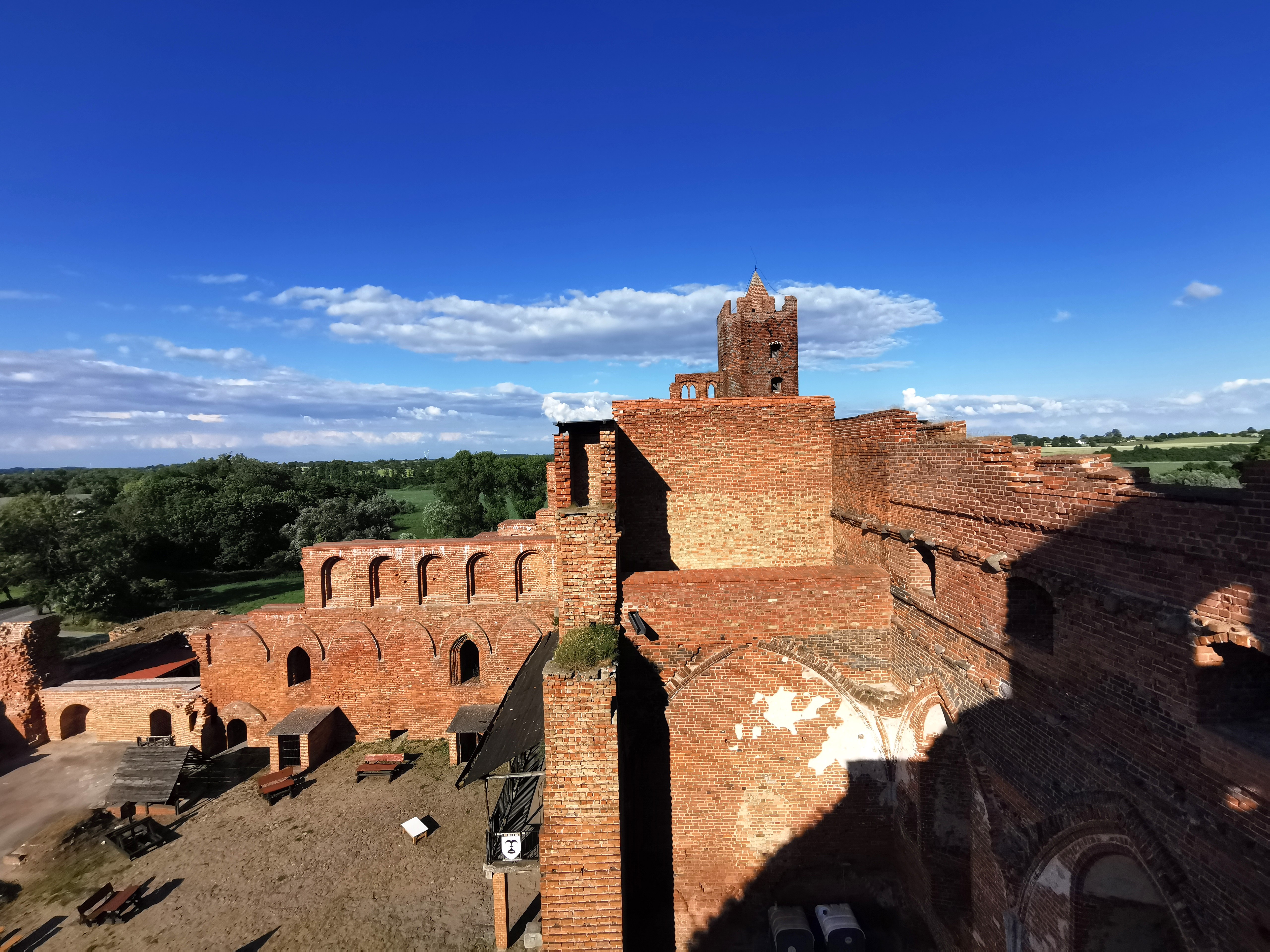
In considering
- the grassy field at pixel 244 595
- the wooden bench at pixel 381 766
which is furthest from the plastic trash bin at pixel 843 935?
the grassy field at pixel 244 595

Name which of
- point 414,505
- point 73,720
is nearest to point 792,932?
point 73,720

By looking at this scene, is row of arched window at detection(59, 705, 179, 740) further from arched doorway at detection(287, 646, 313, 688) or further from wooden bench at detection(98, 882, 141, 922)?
wooden bench at detection(98, 882, 141, 922)

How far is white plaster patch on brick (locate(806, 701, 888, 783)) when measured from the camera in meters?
7.92

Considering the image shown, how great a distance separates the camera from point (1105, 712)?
4.56 metres

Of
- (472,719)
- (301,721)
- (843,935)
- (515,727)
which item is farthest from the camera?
(301,721)

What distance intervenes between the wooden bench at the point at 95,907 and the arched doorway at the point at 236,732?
614cm

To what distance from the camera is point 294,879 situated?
11477 millimetres

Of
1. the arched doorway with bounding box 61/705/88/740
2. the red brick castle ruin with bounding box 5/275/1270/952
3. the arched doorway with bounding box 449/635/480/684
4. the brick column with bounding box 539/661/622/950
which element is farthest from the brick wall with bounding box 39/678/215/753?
the red brick castle ruin with bounding box 5/275/1270/952

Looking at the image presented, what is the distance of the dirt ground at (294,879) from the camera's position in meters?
10.1

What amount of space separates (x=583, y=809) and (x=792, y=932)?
152 inches

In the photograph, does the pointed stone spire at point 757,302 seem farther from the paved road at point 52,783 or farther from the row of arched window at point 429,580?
the paved road at point 52,783

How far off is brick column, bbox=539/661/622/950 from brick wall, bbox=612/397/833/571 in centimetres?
342

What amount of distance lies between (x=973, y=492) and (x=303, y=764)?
1886 centimetres

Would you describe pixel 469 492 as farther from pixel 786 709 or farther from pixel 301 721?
pixel 786 709
